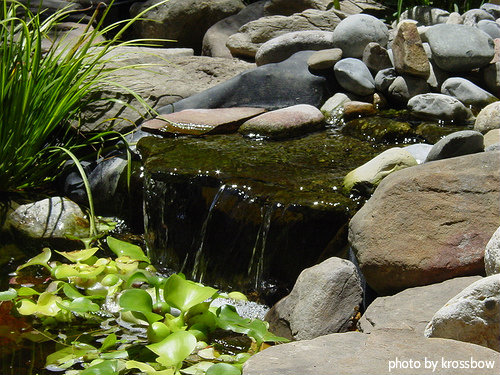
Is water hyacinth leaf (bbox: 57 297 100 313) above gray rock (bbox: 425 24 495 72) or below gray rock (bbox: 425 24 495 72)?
below

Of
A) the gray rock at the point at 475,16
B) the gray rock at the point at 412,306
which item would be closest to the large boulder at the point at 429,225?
the gray rock at the point at 412,306

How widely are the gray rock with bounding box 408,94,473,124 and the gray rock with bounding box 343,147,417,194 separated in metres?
1.33

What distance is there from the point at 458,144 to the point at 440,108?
1460 mm

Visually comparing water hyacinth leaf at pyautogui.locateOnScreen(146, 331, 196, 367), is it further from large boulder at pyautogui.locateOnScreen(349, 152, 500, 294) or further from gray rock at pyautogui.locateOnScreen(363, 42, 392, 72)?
gray rock at pyautogui.locateOnScreen(363, 42, 392, 72)

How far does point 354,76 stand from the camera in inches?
205

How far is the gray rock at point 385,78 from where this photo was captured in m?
5.25

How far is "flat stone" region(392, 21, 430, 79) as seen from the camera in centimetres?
508

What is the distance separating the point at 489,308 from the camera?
6.98 feet

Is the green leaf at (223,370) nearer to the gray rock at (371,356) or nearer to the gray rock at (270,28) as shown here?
the gray rock at (371,356)

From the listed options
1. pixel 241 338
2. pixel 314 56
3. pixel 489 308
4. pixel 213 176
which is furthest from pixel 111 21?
pixel 489 308

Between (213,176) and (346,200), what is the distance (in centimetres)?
82

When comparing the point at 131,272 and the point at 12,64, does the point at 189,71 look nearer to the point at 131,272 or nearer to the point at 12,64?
the point at 12,64

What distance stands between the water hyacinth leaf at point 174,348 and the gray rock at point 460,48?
3.52 meters

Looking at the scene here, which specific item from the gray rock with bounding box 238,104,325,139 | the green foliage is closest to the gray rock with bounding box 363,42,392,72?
the gray rock with bounding box 238,104,325,139
